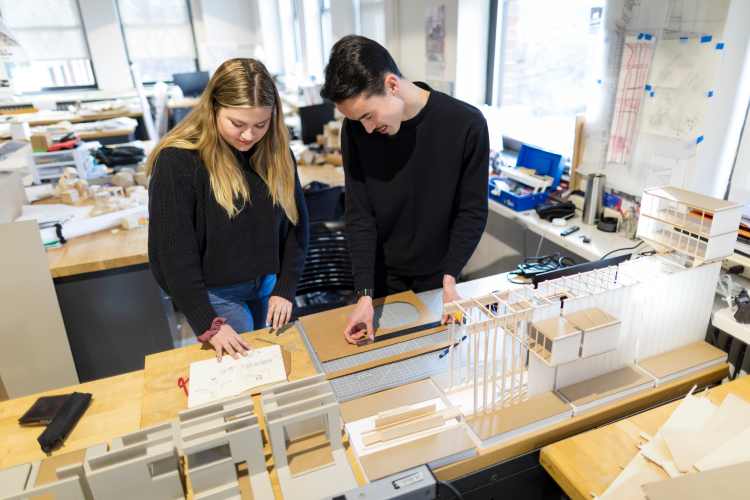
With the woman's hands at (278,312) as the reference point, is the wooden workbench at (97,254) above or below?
below

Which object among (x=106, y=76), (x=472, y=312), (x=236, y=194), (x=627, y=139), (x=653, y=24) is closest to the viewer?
(x=472, y=312)

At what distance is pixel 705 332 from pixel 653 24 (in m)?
1.08

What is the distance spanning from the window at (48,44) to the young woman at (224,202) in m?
6.65

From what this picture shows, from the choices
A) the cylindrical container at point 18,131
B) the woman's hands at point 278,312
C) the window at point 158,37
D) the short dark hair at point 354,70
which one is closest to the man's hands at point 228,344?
the woman's hands at point 278,312

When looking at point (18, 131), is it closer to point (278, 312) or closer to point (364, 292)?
point (278, 312)

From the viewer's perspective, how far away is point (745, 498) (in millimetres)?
803

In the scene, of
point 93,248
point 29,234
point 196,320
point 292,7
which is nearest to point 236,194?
point 196,320

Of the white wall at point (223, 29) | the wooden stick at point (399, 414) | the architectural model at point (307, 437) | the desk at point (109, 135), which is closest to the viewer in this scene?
the architectural model at point (307, 437)

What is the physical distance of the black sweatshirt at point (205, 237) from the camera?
49.4 inches

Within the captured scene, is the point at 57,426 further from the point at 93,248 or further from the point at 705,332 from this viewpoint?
the point at 705,332

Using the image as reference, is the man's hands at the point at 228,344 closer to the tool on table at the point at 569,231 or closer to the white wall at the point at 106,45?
the tool on table at the point at 569,231

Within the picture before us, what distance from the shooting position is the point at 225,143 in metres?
1.31

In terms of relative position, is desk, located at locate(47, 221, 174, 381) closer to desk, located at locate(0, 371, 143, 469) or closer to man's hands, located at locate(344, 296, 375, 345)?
desk, located at locate(0, 371, 143, 469)

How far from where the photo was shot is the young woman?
1.25m
